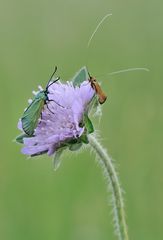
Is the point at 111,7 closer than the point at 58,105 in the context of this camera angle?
No

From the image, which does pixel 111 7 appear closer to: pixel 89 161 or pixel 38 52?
pixel 38 52

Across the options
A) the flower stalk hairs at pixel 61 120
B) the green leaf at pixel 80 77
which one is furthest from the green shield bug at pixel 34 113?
the green leaf at pixel 80 77

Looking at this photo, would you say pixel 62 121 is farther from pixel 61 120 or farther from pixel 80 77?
pixel 80 77

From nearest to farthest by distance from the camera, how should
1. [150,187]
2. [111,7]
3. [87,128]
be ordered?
[87,128] → [150,187] → [111,7]

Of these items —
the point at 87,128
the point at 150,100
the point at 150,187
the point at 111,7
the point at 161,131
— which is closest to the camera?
the point at 87,128

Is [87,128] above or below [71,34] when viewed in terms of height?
below

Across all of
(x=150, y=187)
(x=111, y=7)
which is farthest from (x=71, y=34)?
(x=150, y=187)

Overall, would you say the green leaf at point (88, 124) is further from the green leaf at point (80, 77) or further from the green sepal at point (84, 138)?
the green leaf at point (80, 77)

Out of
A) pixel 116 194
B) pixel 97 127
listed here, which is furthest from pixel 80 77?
pixel 97 127
